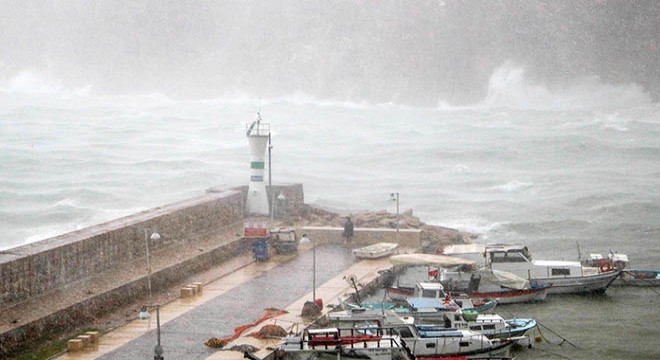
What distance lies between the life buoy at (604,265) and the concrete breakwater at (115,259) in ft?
15.8

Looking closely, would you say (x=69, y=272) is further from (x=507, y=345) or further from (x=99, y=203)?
(x=99, y=203)

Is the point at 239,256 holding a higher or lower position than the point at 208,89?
lower

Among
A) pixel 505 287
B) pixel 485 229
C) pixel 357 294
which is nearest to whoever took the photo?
pixel 357 294

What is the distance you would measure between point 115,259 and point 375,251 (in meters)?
7.01

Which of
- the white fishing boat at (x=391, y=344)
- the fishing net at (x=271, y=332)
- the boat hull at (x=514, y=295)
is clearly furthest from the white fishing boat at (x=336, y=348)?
the boat hull at (x=514, y=295)

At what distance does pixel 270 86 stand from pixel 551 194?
108m

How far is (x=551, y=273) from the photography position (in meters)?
25.6

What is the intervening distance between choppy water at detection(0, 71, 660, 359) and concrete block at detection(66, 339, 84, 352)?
32.6ft

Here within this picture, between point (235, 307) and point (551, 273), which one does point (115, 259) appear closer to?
point (235, 307)

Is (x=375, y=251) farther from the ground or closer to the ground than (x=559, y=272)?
farther from the ground

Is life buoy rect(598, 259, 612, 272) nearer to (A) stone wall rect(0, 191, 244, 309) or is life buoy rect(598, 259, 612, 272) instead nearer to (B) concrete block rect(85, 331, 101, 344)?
(A) stone wall rect(0, 191, 244, 309)

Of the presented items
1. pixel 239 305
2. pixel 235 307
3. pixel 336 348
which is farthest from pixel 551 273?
pixel 336 348

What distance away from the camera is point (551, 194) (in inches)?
2084

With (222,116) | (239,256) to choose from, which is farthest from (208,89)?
(239,256)
